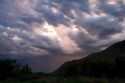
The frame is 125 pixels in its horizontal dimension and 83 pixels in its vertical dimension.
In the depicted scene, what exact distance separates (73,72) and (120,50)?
53.5 meters

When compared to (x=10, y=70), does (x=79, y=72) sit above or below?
below

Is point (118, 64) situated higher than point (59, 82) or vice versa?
point (118, 64)

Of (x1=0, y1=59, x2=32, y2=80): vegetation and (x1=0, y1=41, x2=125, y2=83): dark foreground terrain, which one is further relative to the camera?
(x1=0, y1=59, x2=32, y2=80): vegetation

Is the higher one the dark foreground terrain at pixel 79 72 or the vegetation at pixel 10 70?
the vegetation at pixel 10 70

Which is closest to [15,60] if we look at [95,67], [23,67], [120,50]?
[23,67]

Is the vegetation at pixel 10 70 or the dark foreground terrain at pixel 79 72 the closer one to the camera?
the dark foreground terrain at pixel 79 72

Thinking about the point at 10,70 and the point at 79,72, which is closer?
the point at 79,72

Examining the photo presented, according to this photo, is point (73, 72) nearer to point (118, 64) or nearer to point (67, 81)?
point (118, 64)

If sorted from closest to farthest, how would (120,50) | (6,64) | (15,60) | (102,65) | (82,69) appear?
(102,65) → (82,69) → (6,64) → (15,60) → (120,50)

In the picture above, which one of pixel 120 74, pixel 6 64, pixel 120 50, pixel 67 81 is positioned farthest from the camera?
pixel 120 50

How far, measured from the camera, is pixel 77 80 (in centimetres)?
3809

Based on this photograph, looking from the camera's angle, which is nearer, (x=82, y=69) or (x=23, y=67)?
(x=82, y=69)

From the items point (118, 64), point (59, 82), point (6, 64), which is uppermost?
point (6, 64)

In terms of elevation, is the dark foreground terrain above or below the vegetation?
below
